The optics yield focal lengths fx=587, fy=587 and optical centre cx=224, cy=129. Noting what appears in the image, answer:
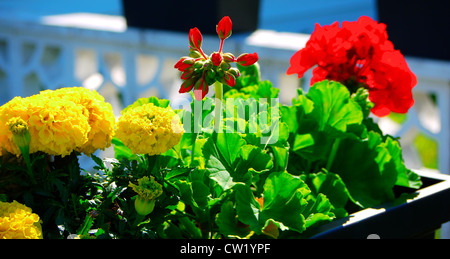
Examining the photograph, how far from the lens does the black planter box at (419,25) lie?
1737mm

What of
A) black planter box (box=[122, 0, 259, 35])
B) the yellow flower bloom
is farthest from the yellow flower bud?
black planter box (box=[122, 0, 259, 35])

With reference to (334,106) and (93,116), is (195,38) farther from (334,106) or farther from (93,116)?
(334,106)

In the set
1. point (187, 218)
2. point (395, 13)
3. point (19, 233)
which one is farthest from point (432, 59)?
point (19, 233)

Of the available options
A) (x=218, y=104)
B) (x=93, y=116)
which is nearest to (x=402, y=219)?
(x=218, y=104)

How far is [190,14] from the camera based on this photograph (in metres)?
2.33

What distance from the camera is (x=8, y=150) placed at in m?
0.76

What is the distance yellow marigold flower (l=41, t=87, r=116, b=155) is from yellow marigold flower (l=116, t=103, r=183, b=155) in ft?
0.12

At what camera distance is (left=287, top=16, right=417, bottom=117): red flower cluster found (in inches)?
38.8

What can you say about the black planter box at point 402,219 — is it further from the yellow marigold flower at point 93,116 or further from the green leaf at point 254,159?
the yellow marigold flower at point 93,116

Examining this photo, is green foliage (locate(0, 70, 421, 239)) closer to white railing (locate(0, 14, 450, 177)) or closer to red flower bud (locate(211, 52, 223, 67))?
red flower bud (locate(211, 52, 223, 67))

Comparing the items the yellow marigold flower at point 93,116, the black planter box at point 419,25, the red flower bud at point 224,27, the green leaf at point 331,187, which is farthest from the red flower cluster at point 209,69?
the black planter box at point 419,25

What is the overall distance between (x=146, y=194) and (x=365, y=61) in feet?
1.64
